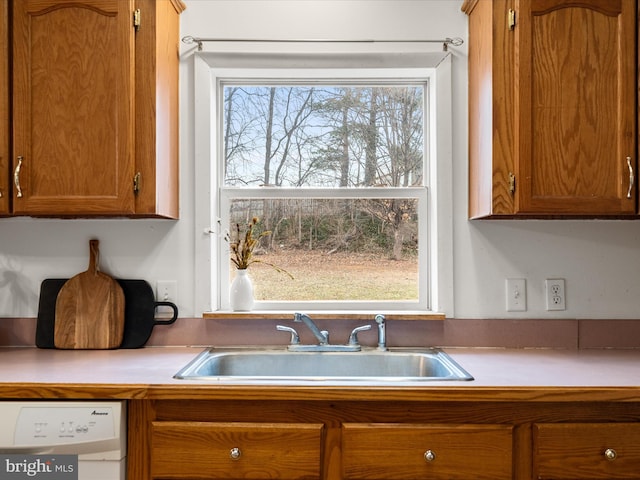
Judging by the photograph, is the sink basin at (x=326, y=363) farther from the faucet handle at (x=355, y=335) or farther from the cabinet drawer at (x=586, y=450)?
the cabinet drawer at (x=586, y=450)

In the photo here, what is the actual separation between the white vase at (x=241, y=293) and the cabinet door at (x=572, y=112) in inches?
41.2

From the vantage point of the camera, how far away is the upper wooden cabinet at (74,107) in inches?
70.1

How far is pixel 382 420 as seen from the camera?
57.9 inches

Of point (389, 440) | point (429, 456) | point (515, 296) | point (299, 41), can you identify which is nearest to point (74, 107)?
point (299, 41)

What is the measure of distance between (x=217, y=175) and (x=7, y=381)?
1076mm

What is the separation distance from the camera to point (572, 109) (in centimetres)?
174

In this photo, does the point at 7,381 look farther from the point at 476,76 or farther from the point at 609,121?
the point at 609,121

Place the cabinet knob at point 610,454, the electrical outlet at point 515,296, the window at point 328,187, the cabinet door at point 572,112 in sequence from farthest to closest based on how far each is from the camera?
the window at point 328,187 → the electrical outlet at point 515,296 → the cabinet door at point 572,112 → the cabinet knob at point 610,454

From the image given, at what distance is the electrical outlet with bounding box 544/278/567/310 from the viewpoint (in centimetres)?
207

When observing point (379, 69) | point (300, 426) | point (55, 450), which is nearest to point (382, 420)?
point (300, 426)

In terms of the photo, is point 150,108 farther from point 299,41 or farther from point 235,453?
point 235,453

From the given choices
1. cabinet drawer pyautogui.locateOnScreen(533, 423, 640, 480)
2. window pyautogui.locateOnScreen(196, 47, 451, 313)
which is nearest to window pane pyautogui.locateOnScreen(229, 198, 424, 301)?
window pyautogui.locateOnScreen(196, 47, 451, 313)

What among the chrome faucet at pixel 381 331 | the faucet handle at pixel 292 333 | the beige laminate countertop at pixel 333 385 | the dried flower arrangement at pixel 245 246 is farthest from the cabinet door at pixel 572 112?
the dried flower arrangement at pixel 245 246

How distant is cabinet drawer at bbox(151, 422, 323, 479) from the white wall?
2.29 ft
